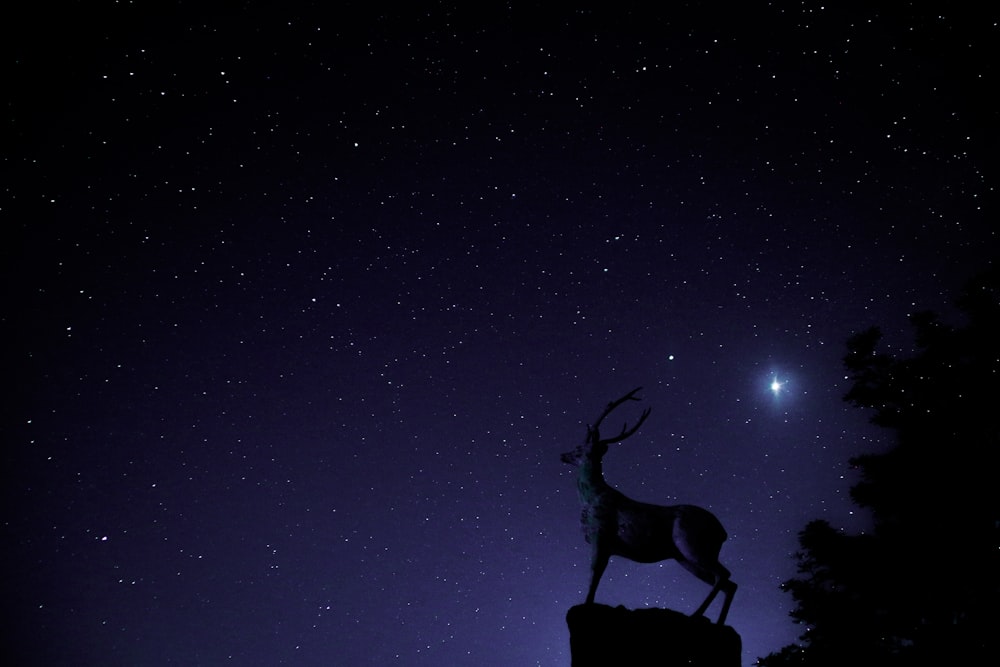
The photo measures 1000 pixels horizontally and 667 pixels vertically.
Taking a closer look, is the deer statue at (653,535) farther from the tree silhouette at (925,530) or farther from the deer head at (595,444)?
the tree silhouette at (925,530)

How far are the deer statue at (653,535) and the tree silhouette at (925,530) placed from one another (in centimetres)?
252

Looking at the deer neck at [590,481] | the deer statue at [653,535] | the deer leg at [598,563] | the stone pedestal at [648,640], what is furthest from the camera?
the deer neck at [590,481]

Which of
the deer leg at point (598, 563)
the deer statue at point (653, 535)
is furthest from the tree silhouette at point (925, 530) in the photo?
the deer leg at point (598, 563)

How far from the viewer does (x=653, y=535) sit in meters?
6.19

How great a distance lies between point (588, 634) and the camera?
5383 millimetres

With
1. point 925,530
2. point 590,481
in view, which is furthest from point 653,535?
point 925,530

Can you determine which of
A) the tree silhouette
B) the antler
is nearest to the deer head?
the antler

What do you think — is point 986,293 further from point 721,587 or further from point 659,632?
point 659,632

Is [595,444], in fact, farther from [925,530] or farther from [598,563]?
[925,530]

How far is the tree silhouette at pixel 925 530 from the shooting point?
682 cm

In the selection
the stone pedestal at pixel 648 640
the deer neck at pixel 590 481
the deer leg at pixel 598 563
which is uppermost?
the deer neck at pixel 590 481

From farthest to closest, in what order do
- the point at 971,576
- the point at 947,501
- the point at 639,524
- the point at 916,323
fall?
the point at 916,323 → the point at 947,501 → the point at 971,576 → the point at 639,524

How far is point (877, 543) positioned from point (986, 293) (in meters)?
3.86

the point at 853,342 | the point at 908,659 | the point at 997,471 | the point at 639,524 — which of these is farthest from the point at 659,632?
the point at 853,342
